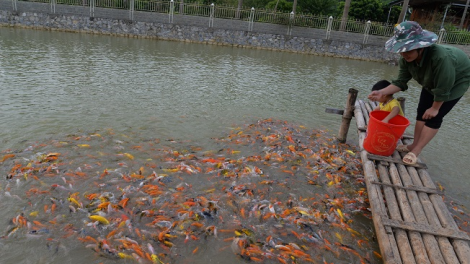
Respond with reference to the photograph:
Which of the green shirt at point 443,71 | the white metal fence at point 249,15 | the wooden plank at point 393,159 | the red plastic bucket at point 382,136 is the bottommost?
the wooden plank at point 393,159

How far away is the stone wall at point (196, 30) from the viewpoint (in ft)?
84.1

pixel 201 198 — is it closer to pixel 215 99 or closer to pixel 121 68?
pixel 215 99

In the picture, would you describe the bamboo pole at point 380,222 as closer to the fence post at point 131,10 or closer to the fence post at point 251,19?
the fence post at point 251,19

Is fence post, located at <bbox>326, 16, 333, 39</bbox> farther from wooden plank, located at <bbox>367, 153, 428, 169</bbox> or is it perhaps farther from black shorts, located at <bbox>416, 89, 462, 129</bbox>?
wooden plank, located at <bbox>367, 153, 428, 169</bbox>

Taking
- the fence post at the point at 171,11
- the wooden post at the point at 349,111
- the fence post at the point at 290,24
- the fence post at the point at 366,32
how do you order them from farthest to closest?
the fence post at the point at 290,24, the fence post at the point at 366,32, the fence post at the point at 171,11, the wooden post at the point at 349,111

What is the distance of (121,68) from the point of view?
13.6m

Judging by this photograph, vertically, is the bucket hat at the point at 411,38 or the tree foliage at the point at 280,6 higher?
the tree foliage at the point at 280,6

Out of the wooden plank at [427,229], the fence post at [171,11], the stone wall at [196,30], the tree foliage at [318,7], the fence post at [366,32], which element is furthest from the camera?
the tree foliage at [318,7]

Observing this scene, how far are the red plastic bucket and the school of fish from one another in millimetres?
791

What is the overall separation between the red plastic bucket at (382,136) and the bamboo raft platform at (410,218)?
13cm

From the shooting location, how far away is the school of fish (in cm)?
389

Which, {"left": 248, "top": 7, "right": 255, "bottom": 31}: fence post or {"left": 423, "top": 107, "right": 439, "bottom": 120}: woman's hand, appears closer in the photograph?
{"left": 423, "top": 107, "right": 439, "bottom": 120}: woman's hand

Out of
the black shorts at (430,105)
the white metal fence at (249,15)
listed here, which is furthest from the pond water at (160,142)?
the white metal fence at (249,15)

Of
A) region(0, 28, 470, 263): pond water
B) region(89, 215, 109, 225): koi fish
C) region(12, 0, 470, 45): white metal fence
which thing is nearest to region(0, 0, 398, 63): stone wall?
region(12, 0, 470, 45): white metal fence
